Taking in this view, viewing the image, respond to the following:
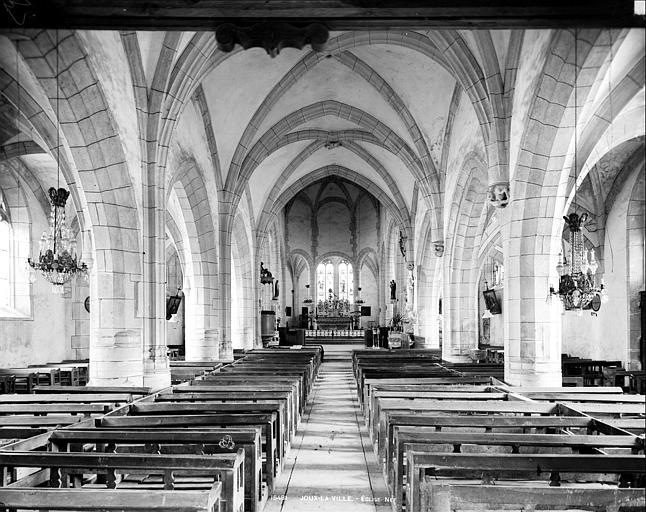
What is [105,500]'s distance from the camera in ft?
10.7

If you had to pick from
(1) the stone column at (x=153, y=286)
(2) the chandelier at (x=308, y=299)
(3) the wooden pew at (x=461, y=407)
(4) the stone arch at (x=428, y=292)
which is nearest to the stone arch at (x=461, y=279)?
(4) the stone arch at (x=428, y=292)

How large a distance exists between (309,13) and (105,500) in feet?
10.8

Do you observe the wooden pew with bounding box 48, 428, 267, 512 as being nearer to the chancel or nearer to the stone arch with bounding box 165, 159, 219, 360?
the chancel

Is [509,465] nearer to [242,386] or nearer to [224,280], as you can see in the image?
[242,386]

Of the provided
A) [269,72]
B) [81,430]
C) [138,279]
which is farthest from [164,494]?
[269,72]

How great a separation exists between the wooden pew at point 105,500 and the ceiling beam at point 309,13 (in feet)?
9.89

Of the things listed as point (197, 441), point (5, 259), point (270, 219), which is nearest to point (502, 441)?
point (197, 441)

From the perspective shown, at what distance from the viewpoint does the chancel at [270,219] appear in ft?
14.4

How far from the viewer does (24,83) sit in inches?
367

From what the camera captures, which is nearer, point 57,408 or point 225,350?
point 57,408

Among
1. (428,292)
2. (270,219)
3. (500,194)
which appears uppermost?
(270,219)

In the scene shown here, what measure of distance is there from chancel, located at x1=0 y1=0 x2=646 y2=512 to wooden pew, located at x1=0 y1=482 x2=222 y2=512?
0.7 inches

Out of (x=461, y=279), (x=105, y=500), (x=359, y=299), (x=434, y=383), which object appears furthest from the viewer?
(x=359, y=299)

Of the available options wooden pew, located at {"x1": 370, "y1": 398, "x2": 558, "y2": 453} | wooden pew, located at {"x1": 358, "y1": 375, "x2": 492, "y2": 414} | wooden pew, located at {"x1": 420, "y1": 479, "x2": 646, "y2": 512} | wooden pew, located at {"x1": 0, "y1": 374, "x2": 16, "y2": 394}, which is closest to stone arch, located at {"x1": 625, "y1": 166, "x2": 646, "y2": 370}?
wooden pew, located at {"x1": 358, "y1": 375, "x2": 492, "y2": 414}
